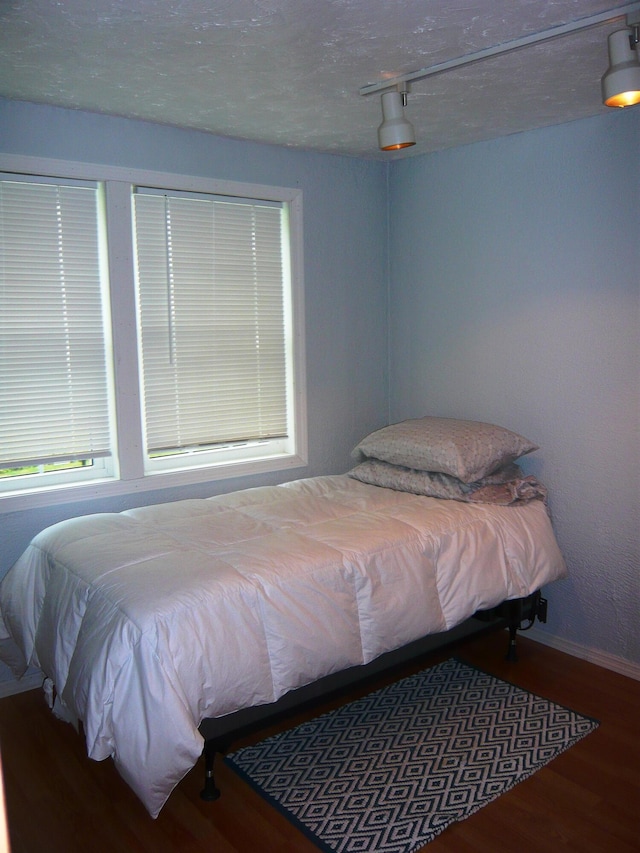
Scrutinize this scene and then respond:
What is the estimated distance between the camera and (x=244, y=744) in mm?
2670

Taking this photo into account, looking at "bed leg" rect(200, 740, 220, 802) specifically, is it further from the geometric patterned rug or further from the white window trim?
the white window trim

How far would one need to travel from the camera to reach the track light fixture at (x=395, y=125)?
2534 millimetres

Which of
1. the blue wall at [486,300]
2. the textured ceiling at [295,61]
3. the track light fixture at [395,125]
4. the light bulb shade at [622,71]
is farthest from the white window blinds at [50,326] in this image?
the light bulb shade at [622,71]

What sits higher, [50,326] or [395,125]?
[395,125]

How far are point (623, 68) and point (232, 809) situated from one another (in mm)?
2548

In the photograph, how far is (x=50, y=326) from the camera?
119 inches

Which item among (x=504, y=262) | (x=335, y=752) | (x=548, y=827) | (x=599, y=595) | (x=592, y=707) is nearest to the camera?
(x=548, y=827)

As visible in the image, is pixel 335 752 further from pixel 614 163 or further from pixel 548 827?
pixel 614 163

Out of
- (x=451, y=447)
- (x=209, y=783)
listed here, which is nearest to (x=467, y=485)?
(x=451, y=447)

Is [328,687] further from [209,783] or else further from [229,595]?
[229,595]

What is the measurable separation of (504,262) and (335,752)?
2360 millimetres

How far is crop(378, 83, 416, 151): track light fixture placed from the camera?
253cm

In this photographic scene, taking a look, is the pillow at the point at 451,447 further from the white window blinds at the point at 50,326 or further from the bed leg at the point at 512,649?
the white window blinds at the point at 50,326

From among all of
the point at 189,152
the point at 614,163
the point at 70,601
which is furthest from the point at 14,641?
the point at 614,163
